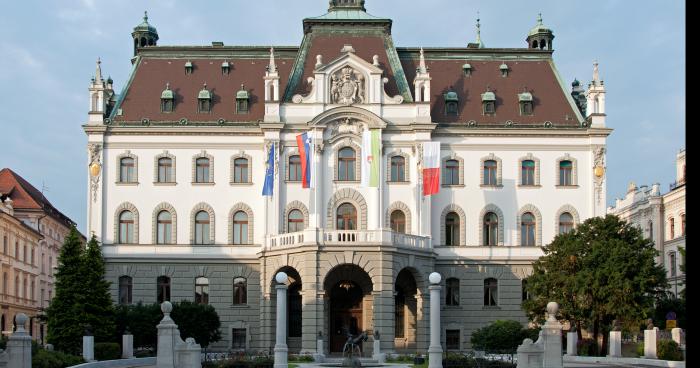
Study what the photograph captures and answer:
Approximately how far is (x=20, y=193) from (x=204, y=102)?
134ft

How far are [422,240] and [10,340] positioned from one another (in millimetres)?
31147

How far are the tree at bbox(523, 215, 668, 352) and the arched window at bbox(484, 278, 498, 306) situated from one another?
→ 5999 mm

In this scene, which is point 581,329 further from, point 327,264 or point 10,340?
point 10,340

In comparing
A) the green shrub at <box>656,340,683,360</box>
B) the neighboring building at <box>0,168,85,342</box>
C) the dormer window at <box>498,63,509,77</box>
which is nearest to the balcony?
the dormer window at <box>498,63,509,77</box>

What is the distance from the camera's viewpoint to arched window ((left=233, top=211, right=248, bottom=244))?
200ft

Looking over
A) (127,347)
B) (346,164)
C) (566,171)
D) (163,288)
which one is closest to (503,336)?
(566,171)

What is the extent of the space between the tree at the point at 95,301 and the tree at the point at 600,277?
76.2ft

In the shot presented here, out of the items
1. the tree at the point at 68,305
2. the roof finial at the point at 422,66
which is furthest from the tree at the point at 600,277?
the tree at the point at 68,305

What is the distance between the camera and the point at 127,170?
61.3 m

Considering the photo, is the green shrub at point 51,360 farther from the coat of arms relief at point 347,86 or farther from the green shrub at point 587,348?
the green shrub at point 587,348

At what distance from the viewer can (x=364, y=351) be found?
55844 millimetres

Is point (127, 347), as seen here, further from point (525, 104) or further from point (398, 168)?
point (525, 104)

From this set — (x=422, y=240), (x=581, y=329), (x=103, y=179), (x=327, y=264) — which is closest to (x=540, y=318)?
(x=581, y=329)

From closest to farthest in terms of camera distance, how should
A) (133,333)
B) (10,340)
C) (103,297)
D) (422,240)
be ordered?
(10,340) < (103,297) < (133,333) < (422,240)
